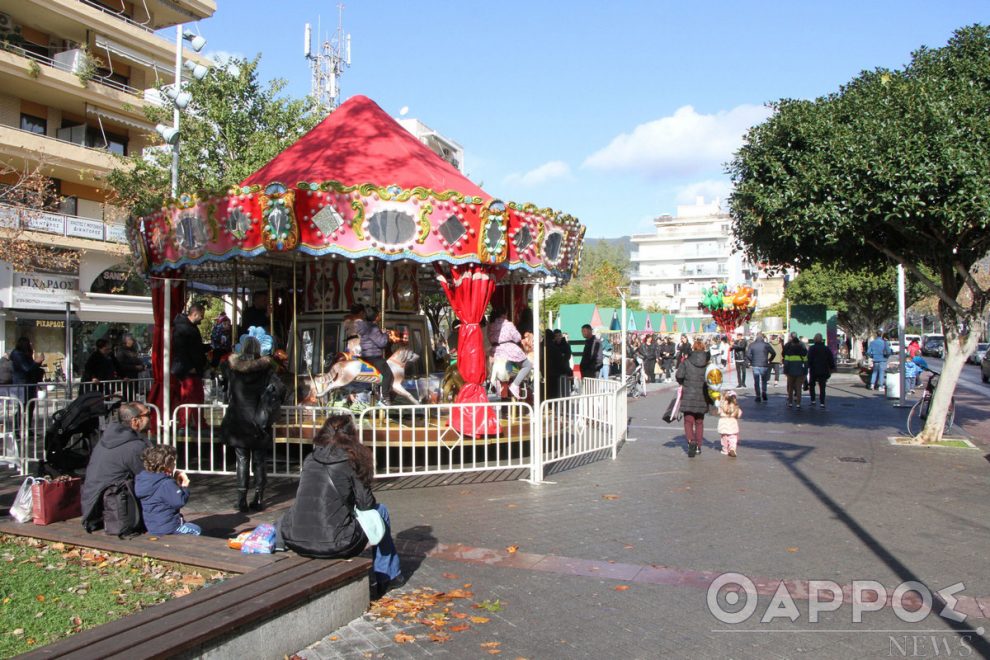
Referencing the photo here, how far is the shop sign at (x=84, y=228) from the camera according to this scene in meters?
24.6

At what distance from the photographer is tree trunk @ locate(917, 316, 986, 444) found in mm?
12250

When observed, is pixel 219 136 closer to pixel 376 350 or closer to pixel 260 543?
pixel 376 350

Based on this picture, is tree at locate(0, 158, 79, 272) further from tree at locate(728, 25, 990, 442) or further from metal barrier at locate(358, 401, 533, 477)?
tree at locate(728, 25, 990, 442)

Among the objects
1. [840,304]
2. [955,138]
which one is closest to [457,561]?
[955,138]

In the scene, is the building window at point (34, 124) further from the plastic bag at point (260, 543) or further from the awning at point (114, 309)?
the plastic bag at point (260, 543)

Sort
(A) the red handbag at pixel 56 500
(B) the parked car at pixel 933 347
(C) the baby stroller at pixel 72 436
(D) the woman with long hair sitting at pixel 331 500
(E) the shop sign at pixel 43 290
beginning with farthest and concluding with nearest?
(B) the parked car at pixel 933 347 → (E) the shop sign at pixel 43 290 → (C) the baby stroller at pixel 72 436 → (A) the red handbag at pixel 56 500 → (D) the woman with long hair sitting at pixel 331 500

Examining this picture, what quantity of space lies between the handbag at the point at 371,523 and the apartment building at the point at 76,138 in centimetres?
2133

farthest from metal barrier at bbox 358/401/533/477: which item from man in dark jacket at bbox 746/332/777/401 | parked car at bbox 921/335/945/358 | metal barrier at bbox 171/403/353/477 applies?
parked car at bbox 921/335/945/358

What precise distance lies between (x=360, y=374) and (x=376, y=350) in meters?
0.40

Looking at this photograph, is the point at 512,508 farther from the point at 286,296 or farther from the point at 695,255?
the point at 695,255

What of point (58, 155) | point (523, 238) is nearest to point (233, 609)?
point (523, 238)

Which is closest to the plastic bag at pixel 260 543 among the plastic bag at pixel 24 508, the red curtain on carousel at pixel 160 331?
the plastic bag at pixel 24 508

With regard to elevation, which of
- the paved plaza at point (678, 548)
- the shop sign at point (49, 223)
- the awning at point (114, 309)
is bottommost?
the paved plaza at point (678, 548)

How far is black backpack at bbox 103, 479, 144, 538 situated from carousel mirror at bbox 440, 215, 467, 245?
5.24m
